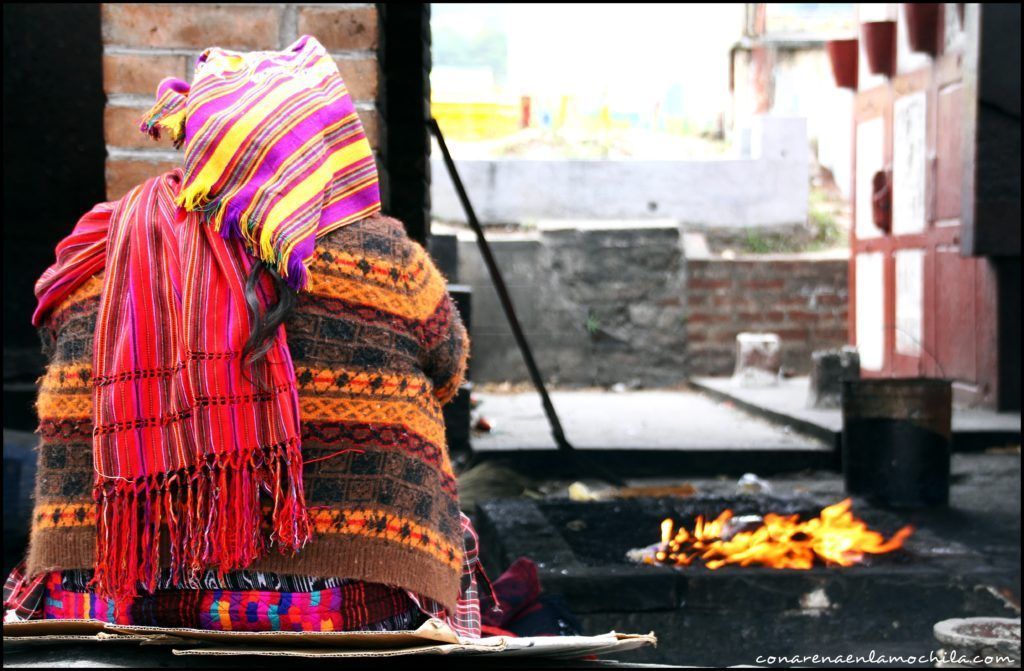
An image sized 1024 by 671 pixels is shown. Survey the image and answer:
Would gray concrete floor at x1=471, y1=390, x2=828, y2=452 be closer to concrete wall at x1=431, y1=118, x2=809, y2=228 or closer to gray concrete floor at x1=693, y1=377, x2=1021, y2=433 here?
gray concrete floor at x1=693, y1=377, x2=1021, y2=433

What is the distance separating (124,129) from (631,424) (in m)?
5.54

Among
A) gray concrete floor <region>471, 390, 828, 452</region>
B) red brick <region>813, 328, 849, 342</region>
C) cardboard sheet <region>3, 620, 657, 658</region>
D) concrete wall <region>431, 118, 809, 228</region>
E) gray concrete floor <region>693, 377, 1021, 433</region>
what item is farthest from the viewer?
concrete wall <region>431, 118, 809, 228</region>

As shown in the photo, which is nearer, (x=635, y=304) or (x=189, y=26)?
(x=189, y=26)

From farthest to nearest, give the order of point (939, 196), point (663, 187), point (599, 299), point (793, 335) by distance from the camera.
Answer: point (663, 187)
point (793, 335)
point (599, 299)
point (939, 196)

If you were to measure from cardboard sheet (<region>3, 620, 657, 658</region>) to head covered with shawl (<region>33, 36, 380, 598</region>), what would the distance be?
86 mm

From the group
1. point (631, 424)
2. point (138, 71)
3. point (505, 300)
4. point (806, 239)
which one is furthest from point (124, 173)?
point (806, 239)

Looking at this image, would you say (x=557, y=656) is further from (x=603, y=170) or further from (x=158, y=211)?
(x=603, y=170)

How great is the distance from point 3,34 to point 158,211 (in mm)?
2490

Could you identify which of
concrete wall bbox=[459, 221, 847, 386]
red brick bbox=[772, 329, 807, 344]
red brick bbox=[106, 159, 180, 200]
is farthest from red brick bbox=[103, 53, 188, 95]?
red brick bbox=[772, 329, 807, 344]

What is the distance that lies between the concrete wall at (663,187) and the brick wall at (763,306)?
5.76ft

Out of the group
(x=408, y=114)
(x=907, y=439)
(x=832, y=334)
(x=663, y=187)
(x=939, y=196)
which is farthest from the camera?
(x=663, y=187)

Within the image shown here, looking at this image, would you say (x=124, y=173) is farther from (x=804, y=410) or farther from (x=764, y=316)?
(x=764, y=316)

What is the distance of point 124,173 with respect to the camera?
2.46 meters

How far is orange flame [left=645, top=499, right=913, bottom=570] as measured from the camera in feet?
11.7
